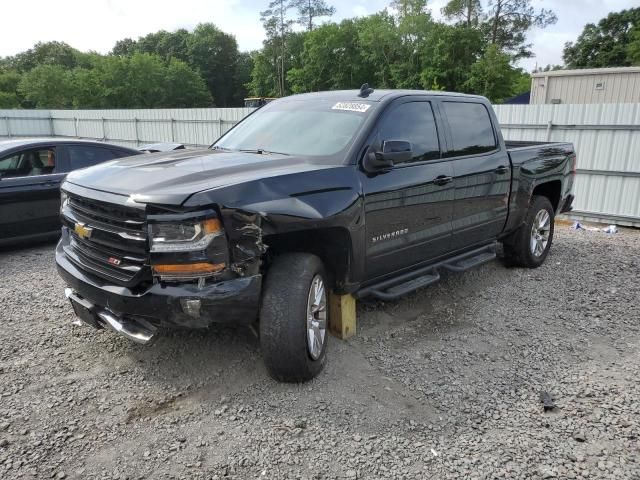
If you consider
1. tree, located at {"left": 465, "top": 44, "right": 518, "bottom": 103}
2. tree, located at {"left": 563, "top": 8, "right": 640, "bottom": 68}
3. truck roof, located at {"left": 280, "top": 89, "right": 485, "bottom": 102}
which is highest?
tree, located at {"left": 563, "top": 8, "right": 640, "bottom": 68}

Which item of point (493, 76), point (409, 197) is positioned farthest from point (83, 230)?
point (493, 76)

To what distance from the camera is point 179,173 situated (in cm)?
328

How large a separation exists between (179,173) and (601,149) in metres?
8.49

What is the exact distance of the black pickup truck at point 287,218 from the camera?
9.70 feet

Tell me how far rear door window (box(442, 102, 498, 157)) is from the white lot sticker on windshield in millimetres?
999

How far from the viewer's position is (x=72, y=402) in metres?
3.21

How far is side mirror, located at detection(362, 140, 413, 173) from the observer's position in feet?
12.0

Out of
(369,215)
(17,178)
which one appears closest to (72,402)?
(369,215)

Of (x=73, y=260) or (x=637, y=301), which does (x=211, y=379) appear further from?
(x=637, y=301)

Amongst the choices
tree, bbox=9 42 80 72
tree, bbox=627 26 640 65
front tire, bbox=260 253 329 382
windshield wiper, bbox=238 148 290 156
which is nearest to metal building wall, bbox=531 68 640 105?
windshield wiper, bbox=238 148 290 156

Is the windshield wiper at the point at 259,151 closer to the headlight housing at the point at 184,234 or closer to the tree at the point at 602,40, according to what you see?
the headlight housing at the point at 184,234

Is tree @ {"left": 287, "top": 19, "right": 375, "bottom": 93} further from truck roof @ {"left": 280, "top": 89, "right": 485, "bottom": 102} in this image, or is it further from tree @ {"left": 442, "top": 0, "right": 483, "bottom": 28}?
truck roof @ {"left": 280, "top": 89, "right": 485, "bottom": 102}

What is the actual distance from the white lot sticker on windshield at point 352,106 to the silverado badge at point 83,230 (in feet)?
6.97

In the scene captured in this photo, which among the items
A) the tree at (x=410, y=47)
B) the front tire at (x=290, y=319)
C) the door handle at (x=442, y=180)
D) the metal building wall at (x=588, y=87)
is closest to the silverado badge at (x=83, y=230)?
A: the front tire at (x=290, y=319)
